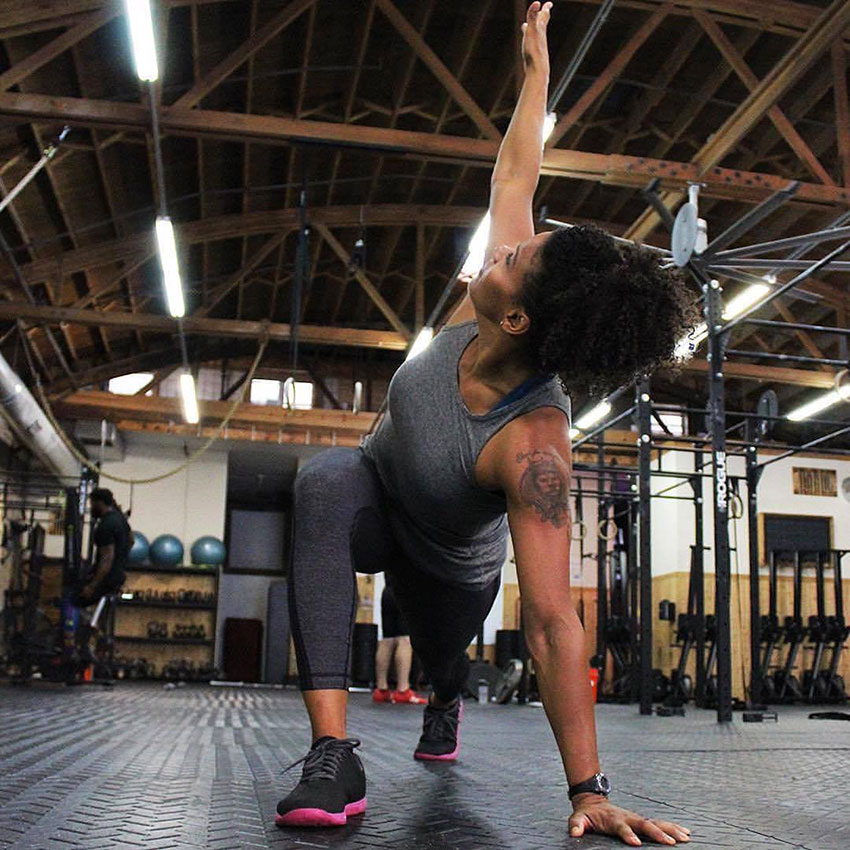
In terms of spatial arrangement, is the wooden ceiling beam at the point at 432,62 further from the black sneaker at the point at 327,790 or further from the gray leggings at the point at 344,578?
the black sneaker at the point at 327,790

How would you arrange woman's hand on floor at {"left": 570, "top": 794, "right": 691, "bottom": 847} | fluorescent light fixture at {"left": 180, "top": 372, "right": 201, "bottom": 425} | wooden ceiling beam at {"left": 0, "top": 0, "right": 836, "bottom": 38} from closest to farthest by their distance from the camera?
woman's hand on floor at {"left": 570, "top": 794, "right": 691, "bottom": 847} < wooden ceiling beam at {"left": 0, "top": 0, "right": 836, "bottom": 38} < fluorescent light fixture at {"left": 180, "top": 372, "right": 201, "bottom": 425}

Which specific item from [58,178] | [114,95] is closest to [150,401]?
[58,178]

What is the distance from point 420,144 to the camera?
6.93m

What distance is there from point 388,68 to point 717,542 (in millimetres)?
5158

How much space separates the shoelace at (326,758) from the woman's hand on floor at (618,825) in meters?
0.31

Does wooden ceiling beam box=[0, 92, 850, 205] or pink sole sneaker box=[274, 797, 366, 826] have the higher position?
wooden ceiling beam box=[0, 92, 850, 205]

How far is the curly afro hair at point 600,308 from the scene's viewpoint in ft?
3.98

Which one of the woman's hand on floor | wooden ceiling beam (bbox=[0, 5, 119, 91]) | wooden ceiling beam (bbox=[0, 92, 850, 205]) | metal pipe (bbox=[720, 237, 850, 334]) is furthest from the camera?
wooden ceiling beam (bbox=[0, 92, 850, 205])

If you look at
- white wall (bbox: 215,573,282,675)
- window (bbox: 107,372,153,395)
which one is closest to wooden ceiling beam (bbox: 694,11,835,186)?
window (bbox: 107,372,153,395)

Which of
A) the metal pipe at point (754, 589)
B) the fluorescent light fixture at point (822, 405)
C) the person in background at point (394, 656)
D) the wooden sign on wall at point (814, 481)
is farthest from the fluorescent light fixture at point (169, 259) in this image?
the wooden sign on wall at point (814, 481)

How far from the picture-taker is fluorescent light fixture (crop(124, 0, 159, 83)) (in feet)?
15.7

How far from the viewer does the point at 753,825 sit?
1202 millimetres

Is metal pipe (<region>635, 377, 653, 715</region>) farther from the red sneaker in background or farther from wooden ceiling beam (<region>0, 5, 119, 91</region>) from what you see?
wooden ceiling beam (<region>0, 5, 119, 91</region>)

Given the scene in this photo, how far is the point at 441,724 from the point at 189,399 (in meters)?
9.87
